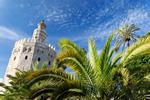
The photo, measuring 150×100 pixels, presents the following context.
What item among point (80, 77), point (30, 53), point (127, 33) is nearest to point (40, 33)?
point (30, 53)

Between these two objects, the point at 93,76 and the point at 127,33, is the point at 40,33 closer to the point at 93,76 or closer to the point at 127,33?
the point at 127,33

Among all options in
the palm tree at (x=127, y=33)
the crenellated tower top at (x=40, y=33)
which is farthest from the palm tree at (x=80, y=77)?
the crenellated tower top at (x=40, y=33)

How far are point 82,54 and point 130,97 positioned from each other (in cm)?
263

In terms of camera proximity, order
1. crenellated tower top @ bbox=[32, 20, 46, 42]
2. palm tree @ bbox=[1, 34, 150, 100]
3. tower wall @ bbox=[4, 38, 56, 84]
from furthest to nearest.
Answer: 1. crenellated tower top @ bbox=[32, 20, 46, 42]
2. tower wall @ bbox=[4, 38, 56, 84]
3. palm tree @ bbox=[1, 34, 150, 100]

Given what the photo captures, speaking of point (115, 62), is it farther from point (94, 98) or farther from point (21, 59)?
point (21, 59)

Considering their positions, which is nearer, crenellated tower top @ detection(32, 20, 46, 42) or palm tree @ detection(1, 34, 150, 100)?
palm tree @ detection(1, 34, 150, 100)

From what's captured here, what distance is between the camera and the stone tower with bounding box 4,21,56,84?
189 ft

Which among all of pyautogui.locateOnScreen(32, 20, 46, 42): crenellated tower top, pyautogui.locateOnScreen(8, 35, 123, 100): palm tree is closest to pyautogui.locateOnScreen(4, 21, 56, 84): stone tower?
pyautogui.locateOnScreen(32, 20, 46, 42): crenellated tower top

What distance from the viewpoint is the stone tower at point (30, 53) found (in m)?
57.7

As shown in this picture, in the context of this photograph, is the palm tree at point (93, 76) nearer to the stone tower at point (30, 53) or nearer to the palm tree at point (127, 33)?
the palm tree at point (127, 33)

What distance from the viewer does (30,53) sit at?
193ft

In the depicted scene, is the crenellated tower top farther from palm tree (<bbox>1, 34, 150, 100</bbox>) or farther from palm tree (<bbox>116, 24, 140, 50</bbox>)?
palm tree (<bbox>1, 34, 150, 100</bbox>)

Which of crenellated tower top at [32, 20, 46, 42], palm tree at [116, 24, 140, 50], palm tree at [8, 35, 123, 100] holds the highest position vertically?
crenellated tower top at [32, 20, 46, 42]

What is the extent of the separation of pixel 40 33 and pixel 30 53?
624 centimetres
